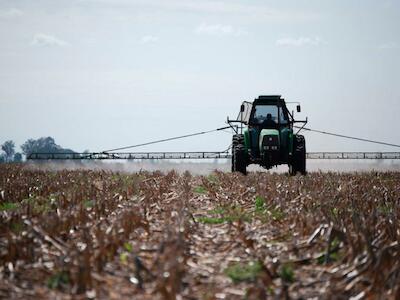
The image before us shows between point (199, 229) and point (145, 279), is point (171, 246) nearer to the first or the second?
point (145, 279)

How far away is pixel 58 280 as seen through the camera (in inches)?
178

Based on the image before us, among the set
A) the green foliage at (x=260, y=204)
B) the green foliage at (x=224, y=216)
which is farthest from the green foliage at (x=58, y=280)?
the green foliage at (x=260, y=204)

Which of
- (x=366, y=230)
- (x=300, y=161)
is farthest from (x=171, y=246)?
(x=300, y=161)

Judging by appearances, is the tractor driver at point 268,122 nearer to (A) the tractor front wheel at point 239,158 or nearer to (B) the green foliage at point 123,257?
(A) the tractor front wheel at point 239,158

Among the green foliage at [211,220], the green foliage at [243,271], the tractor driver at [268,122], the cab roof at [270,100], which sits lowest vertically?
the green foliage at [243,271]

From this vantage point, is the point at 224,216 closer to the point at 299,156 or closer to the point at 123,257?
the point at 123,257

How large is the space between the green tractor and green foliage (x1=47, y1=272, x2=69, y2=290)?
14541 millimetres

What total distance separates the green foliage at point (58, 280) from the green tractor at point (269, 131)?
14.5 metres

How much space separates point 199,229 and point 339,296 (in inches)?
128

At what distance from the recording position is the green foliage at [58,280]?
448cm

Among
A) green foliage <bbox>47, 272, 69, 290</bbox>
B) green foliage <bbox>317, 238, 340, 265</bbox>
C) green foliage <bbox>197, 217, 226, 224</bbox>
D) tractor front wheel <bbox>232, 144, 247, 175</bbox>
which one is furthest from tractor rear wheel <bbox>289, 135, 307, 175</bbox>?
green foliage <bbox>47, 272, 69, 290</bbox>

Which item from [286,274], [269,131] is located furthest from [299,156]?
[286,274]

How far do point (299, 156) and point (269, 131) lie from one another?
4.49 feet

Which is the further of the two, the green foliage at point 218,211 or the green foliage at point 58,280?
the green foliage at point 218,211
